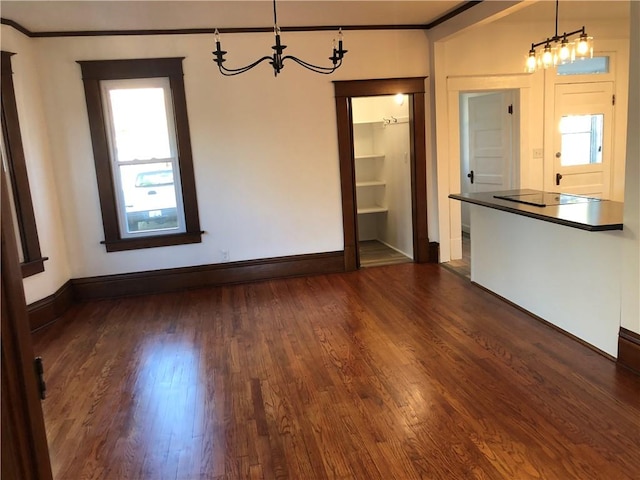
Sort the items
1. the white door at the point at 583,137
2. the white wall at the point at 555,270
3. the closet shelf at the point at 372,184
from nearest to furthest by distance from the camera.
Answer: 1. the white wall at the point at 555,270
2. the white door at the point at 583,137
3. the closet shelf at the point at 372,184

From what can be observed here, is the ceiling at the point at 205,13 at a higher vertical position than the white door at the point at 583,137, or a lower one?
higher

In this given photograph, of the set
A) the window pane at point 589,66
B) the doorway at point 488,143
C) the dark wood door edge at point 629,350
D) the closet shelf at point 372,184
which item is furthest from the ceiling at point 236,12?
the dark wood door edge at point 629,350

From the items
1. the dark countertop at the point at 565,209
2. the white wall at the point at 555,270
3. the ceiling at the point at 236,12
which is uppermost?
the ceiling at the point at 236,12

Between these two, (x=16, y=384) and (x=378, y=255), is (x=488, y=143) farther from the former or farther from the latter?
(x=16, y=384)

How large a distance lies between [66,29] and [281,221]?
2809 millimetres

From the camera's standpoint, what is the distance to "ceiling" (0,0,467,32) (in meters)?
4.14

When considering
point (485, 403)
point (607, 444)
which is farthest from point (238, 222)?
point (607, 444)

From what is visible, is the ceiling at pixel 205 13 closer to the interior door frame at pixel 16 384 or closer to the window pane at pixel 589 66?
the window pane at pixel 589 66

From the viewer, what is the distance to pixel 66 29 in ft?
15.4

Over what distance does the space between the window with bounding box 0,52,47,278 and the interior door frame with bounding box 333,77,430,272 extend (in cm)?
309

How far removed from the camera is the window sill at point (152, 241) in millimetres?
5211

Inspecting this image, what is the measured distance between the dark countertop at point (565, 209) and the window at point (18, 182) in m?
3.97

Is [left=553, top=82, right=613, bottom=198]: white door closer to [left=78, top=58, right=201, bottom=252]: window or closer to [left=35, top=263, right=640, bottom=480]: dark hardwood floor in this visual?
[left=35, top=263, right=640, bottom=480]: dark hardwood floor

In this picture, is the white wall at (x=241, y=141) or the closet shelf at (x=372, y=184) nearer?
the white wall at (x=241, y=141)
